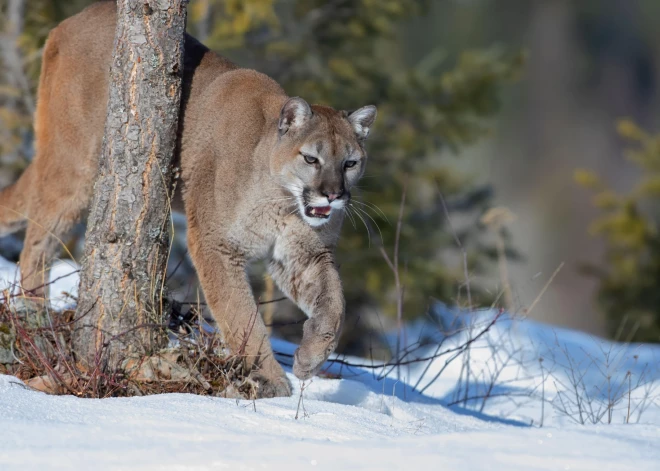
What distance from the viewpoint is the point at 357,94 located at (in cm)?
1071

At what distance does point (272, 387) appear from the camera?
14.3 feet

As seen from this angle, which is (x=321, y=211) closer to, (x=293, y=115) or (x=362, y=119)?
(x=293, y=115)

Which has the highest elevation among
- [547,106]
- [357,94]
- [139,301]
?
[547,106]

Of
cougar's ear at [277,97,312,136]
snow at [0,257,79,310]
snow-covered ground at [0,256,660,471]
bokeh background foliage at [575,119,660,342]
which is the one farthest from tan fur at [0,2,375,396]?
bokeh background foliage at [575,119,660,342]

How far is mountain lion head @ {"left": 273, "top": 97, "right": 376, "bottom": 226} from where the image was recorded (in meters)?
4.60

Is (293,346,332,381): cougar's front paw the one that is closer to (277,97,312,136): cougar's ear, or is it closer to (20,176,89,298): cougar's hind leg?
(277,97,312,136): cougar's ear

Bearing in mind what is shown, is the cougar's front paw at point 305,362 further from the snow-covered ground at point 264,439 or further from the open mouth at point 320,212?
the open mouth at point 320,212

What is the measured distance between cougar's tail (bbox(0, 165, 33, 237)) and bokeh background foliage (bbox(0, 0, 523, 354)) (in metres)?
5.05

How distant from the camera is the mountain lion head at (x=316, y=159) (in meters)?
4.60

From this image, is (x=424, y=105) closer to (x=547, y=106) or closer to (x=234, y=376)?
(x=234, y=376)

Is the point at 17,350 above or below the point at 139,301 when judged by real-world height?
below

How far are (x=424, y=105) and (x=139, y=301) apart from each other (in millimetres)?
7806

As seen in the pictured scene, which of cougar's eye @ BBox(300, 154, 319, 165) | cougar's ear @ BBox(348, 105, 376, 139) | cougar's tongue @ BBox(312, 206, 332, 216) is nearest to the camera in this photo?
cougar's tongue @ BBox(312, 206, 332, 216)

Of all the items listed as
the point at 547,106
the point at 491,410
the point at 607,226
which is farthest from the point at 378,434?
the point at 547,106
